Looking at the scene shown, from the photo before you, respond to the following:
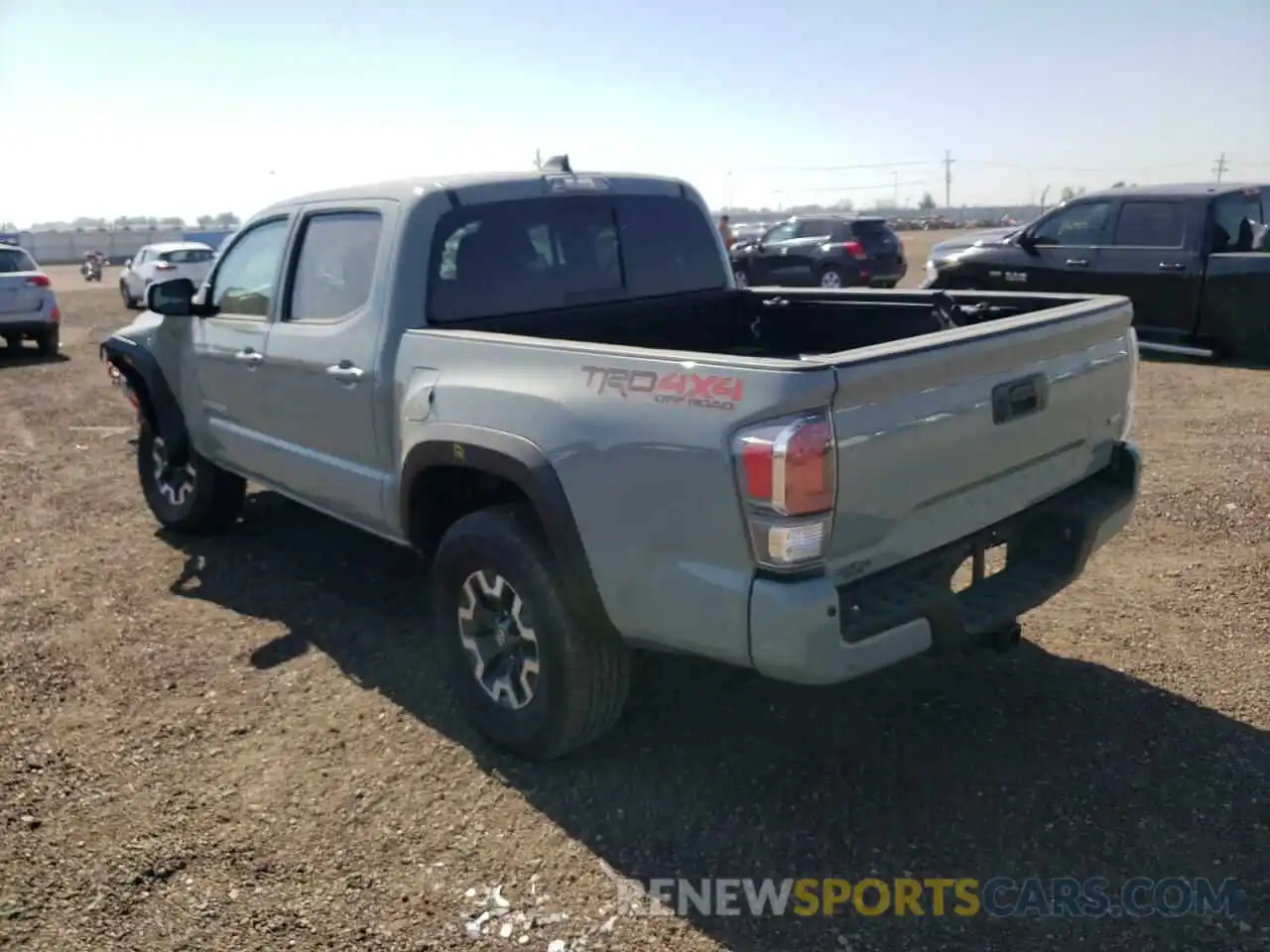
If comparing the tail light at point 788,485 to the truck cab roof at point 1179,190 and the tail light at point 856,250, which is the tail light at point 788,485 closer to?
the truck cab roof at point 1179,190

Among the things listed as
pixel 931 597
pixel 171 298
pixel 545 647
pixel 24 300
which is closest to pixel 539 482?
pixel 545 647

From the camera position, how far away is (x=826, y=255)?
64.6 ft

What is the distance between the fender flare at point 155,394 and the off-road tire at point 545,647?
2850 millimetres

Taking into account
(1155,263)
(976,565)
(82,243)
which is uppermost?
(82,243)

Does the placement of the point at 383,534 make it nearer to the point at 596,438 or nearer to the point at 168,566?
the point at 596,438

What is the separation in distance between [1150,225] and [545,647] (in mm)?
9946

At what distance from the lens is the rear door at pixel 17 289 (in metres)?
14.4

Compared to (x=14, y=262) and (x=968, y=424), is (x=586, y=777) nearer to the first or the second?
(x=968, y=424)

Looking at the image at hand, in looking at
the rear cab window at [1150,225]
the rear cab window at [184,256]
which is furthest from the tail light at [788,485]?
the rear cab window at [184,256]

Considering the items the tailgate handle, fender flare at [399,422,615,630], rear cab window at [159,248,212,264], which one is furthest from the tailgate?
rear cab window at [159,248,212,264]

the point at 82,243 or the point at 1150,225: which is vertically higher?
the point at 82,243

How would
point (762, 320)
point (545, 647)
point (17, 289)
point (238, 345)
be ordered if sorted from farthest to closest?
point (17, 289) < point (238, 345) < point (762, 320) < point (545, 647)

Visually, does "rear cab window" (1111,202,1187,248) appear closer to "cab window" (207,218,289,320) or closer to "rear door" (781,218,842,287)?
"rear door" (781,218,842,287)
